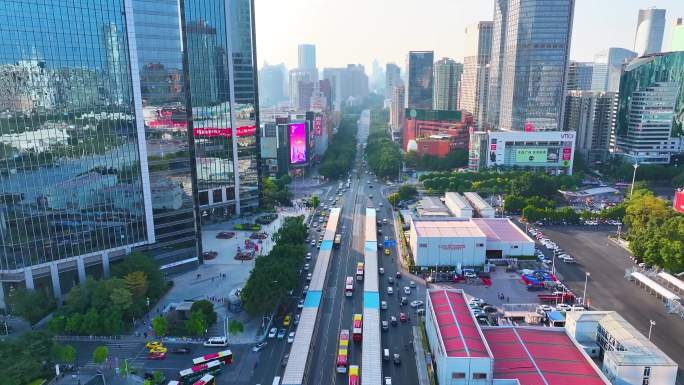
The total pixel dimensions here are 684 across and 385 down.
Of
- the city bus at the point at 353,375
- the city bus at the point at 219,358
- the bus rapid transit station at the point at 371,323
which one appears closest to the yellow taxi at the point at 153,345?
the city bus at the point at 219,358

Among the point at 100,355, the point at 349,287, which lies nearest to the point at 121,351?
the point at 100,355

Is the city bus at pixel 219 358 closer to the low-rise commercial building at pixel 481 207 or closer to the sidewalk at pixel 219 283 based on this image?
the sidewalk at pixel 219 283

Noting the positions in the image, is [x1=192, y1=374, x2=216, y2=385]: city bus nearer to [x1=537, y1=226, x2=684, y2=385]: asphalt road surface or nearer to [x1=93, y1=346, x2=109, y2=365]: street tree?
[x1=93, y1=346, x2=109, y2=365]: street tree

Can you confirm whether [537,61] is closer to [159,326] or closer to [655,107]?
[655,107]

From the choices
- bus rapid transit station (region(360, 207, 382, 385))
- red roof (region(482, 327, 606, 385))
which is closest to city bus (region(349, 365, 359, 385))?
bus rapid transit station (region(360, 207, 382, 385))

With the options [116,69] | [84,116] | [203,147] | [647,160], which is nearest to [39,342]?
[84,116]

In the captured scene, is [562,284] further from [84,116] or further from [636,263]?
[84,116]
